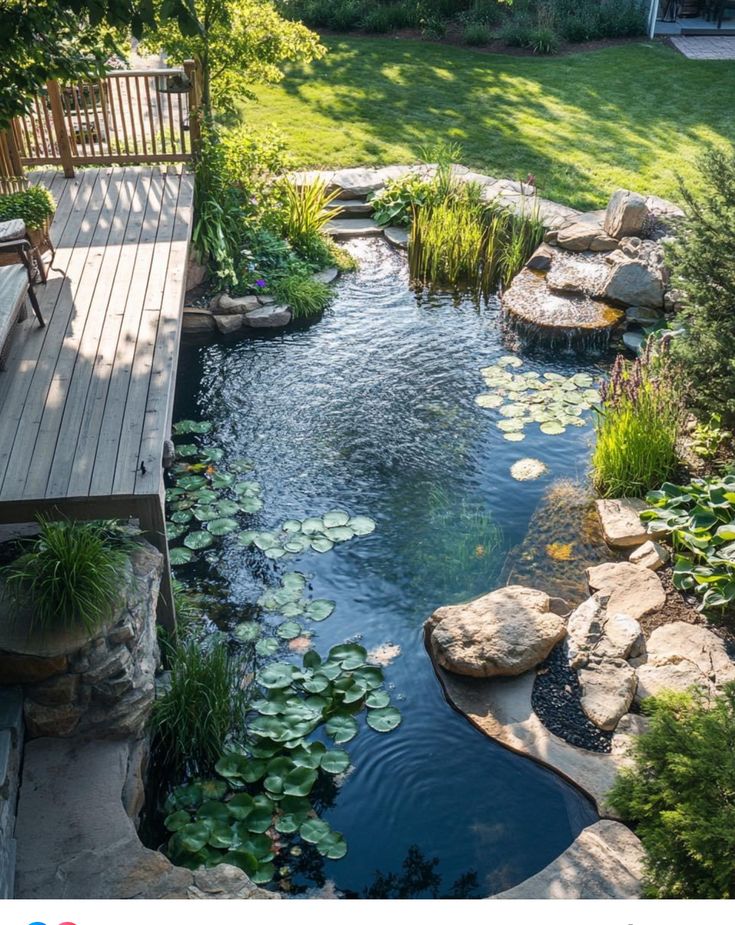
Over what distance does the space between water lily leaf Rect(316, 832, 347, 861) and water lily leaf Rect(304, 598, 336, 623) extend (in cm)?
143

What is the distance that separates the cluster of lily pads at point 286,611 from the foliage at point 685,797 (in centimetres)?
196

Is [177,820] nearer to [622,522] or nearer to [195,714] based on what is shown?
[195,714]

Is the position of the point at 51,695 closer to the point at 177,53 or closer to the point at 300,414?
the point at 300,414

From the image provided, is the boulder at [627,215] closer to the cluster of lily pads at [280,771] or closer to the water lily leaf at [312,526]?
the water lily leaf at [312,526]

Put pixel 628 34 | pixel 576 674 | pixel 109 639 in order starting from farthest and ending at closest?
pixel 628 34
pixel 576 674
pixel 109 639

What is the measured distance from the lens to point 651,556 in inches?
226

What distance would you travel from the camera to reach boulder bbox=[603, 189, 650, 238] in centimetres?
891

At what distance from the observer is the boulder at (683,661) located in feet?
15.6

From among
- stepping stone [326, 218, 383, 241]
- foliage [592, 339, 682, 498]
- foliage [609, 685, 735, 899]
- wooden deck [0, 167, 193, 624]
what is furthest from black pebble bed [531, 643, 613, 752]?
stepping stone [326, 218, 383, 241]

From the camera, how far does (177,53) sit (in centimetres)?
912

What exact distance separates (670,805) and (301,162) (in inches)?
349

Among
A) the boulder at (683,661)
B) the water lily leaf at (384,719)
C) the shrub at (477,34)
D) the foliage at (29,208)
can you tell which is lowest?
the water lily leaf at (384,719)

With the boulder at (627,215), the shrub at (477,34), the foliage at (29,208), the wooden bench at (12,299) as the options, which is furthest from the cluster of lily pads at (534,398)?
the shrub at (477,34)

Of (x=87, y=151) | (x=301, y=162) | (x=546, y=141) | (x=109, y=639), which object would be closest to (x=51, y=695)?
(x=109, y=639)
